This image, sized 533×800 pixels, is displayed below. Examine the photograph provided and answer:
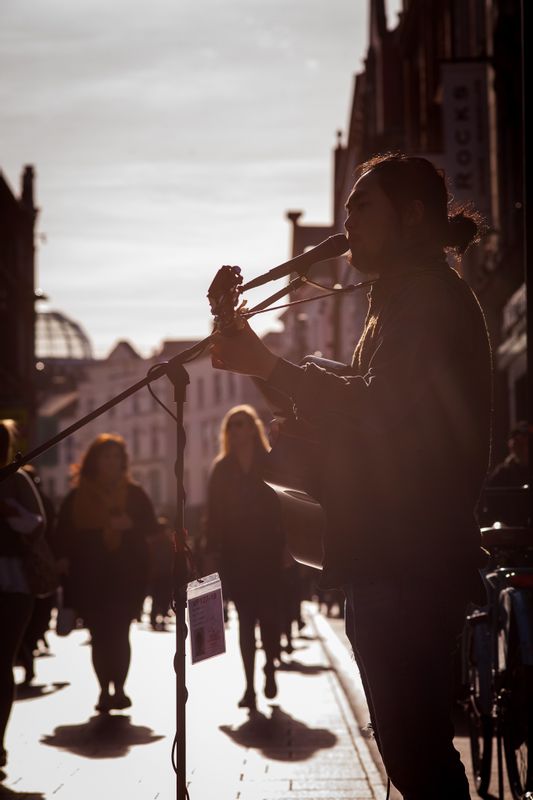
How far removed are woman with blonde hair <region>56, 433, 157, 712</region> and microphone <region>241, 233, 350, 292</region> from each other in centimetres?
720

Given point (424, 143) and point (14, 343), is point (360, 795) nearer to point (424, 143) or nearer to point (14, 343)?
point (424, 143)

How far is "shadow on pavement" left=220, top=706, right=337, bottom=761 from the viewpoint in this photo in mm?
8664

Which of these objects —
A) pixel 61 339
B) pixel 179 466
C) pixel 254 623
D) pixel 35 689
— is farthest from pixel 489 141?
pixel 61 339

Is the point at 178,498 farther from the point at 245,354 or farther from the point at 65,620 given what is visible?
the point at 65,620

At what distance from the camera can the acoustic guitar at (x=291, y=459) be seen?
3418mm

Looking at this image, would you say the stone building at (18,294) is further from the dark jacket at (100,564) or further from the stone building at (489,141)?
the dark jacket at (100,564)

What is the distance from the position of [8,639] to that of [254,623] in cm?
328

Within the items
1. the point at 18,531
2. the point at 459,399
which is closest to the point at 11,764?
the point at 18,531

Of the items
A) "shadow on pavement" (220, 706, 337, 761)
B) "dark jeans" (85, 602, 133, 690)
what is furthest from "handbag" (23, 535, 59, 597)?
"dark jeans" (85, 602, 133, 690)

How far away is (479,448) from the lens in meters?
3.36

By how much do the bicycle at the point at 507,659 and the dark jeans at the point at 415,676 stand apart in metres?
2.34

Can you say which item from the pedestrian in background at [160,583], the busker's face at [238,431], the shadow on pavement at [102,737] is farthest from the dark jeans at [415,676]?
the pedestrian in background at [160,583]

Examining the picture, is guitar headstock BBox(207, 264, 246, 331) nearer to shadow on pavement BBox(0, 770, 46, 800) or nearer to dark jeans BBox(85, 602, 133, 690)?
shadow on pavement BBox(0, 770, 46, 800)

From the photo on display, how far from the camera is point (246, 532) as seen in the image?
11023 millimetres
